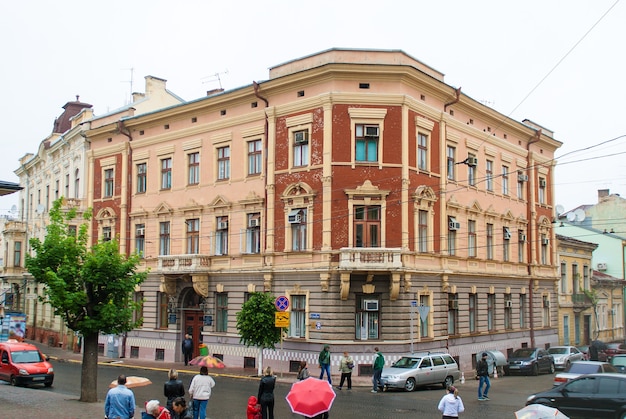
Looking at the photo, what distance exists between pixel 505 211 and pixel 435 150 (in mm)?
9964

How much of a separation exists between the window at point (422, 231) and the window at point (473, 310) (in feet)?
20.4

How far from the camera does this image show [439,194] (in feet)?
113

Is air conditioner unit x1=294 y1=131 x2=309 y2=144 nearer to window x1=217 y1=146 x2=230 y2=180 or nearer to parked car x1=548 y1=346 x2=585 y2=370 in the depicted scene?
window x1=217 y1=146 x2=230 y2=180

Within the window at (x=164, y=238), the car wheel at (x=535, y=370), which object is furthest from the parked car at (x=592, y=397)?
the window at (x=164, y=238)

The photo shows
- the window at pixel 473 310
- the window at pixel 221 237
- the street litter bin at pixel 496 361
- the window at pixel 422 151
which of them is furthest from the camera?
the window at pixel 473 310

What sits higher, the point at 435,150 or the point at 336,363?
the point at 435,150

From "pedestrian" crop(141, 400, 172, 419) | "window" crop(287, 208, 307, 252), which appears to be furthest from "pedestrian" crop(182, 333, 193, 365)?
"pedestrian" crop(141, 400, 172, 419)

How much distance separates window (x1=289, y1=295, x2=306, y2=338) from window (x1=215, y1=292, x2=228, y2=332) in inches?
191

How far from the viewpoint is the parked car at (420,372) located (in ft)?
88.8

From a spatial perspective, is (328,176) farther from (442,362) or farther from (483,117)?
(483,117)

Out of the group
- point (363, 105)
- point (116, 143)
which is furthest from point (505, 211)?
point (116, 143)

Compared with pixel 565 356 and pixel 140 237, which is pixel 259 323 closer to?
pixel 140 237

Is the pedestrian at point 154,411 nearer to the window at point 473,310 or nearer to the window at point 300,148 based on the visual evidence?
the window at point 300,148

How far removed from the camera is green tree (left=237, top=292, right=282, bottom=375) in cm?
3108
